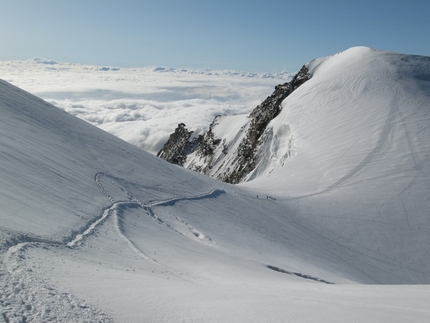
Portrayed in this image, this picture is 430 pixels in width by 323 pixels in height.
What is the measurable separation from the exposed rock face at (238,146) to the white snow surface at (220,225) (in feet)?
41.9

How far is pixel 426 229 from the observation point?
1917 centimetres

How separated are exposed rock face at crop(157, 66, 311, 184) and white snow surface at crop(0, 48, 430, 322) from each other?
12.8m

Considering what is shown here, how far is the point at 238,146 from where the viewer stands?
55625 millimetres

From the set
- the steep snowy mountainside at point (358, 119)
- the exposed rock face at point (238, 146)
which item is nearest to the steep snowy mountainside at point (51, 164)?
the steep snowy mountainside at point (358, 119)

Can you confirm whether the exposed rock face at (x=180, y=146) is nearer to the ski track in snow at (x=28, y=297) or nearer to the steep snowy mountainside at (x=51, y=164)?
the steep snowy mountainside at (x=51, y=164)

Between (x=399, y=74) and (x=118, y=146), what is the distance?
29900 mm

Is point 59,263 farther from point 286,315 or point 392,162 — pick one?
point 392,162

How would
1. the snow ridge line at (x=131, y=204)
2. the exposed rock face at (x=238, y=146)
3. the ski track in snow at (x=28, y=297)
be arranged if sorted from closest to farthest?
the ski track in snow at (x=28, y=297), the snow ridge line at (x=131, y=204), the exposed rock face at (x=238, y=146)

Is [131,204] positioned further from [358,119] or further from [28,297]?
[358,119]

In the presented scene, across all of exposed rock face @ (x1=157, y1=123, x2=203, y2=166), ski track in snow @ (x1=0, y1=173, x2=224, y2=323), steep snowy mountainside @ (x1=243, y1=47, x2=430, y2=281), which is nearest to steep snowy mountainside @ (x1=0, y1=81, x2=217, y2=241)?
ski track in snow @ (x1=0, y1=173, x2=224, y2=323)

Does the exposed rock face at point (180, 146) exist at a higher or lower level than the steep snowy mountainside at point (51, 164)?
lower

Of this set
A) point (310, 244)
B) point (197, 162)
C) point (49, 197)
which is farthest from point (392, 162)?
point (197, 162)

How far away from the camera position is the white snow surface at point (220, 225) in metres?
5.17

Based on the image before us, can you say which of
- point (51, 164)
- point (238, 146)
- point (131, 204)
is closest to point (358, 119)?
point (131, 204)
